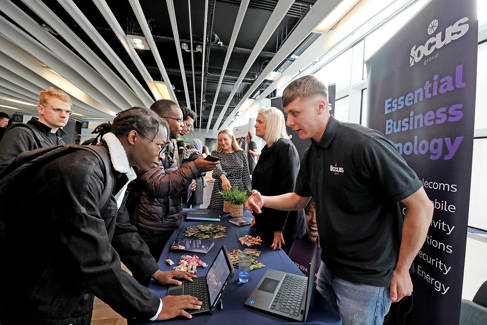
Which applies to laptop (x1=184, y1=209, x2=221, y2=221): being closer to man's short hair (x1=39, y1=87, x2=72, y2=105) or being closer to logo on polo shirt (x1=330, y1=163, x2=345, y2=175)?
logo on polo shirt (x1=330, y1=163, x2=345, y2=175)

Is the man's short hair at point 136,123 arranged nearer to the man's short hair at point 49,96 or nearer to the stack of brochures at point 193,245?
the stack of brochures at point 193,245

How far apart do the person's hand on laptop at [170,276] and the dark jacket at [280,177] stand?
0.81m

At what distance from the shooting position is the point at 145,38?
474cm

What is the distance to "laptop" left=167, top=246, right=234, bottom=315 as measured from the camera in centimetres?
95

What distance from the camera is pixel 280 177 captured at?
2.12 m

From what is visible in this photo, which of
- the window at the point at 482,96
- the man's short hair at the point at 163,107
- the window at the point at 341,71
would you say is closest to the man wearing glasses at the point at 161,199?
the man's short hair at the point at 163,107

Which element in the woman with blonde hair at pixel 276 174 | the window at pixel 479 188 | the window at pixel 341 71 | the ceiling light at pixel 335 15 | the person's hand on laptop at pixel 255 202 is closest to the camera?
the person's hand on laptop at pixel 255 202

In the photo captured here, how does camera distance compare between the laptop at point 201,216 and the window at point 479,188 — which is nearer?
the window at point 479,188

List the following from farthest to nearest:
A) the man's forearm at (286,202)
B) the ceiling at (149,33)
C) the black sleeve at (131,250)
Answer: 1. the ceiling at (149,33)
2. the man's forearm at (286,202)
3. the black sleeve at (131,250)

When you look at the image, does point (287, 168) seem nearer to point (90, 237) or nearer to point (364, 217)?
point (364, 217)

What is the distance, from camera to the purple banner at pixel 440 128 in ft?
3.70

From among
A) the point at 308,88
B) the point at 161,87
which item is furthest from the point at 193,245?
the point at 161,87

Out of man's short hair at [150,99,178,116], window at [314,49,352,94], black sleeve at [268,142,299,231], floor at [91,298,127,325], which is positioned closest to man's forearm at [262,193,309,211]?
black sleeve at [268,142,299,231]

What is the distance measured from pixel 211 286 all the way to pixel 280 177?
1.21m
